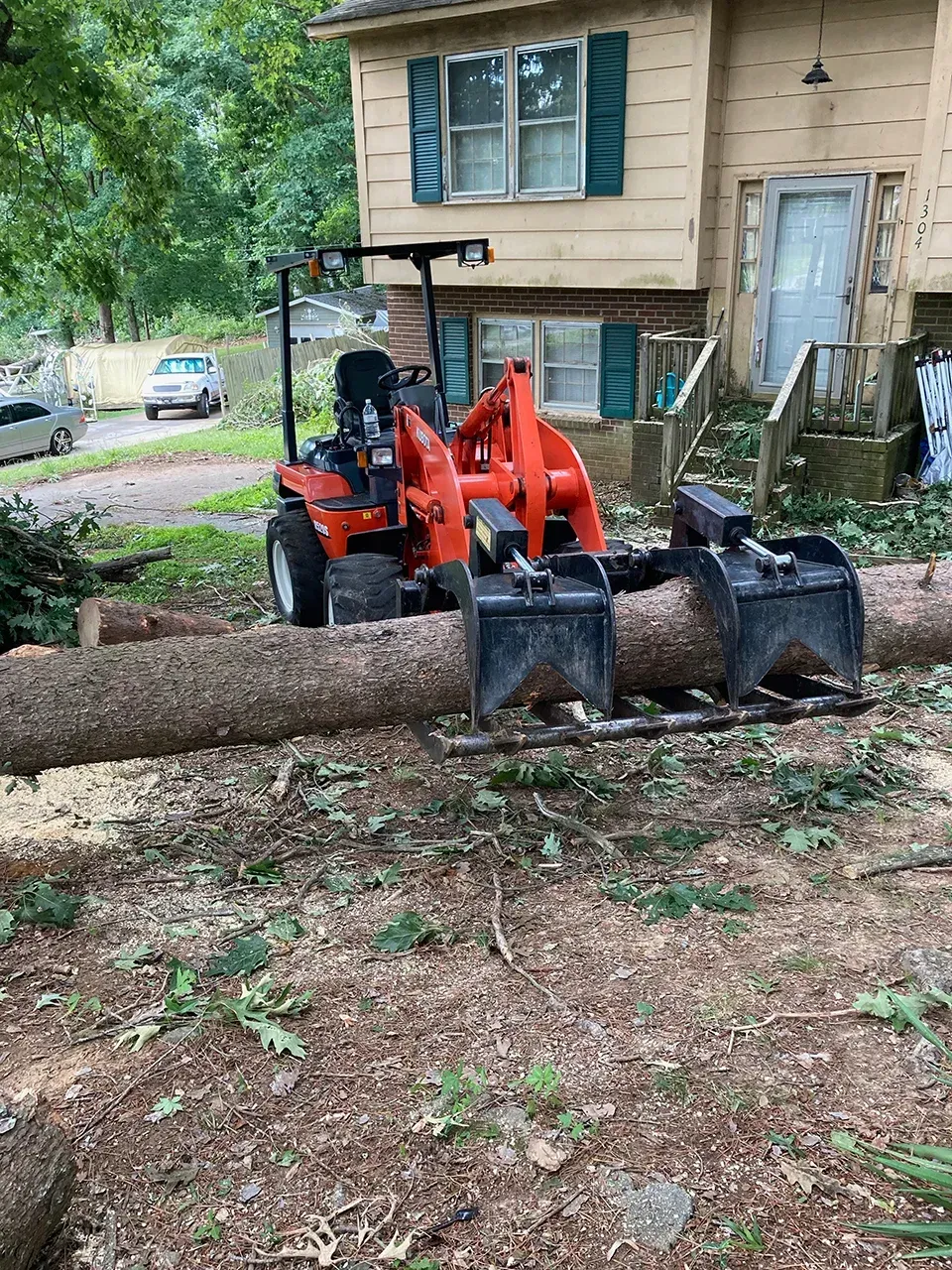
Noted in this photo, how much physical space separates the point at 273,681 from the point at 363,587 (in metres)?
2.17

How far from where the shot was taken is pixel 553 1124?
306 centimetres

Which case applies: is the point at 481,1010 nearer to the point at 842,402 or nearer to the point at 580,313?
the point at 842,402

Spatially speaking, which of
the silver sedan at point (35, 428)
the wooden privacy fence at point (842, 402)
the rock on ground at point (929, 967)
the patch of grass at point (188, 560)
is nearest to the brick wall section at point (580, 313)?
the wooden privacy fence at point (842, 402)

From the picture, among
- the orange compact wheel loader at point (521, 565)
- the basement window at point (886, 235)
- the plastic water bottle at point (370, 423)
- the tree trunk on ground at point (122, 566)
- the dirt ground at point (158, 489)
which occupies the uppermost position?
the basement window at point (886, 235)

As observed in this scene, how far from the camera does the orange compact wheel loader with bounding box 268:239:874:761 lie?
393 cm

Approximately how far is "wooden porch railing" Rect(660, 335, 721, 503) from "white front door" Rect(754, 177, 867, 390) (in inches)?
37.4

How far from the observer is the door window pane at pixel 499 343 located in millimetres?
14193

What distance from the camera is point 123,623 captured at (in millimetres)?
6516

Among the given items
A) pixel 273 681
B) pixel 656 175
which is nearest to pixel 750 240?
pixel 656 175

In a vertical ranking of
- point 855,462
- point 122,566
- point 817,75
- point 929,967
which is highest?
point 817,75

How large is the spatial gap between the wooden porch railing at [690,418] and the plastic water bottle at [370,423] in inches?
181

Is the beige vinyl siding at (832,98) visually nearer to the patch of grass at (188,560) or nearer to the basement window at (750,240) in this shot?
the basement window at (750,240)

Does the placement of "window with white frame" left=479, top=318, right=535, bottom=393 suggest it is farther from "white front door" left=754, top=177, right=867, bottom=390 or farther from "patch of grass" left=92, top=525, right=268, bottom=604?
"patch of grass" left=92, top=525, right=268, bottom=604

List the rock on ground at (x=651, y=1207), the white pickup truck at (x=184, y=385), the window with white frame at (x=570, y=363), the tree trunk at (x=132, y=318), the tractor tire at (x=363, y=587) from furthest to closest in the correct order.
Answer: the tree trunk at (x=132, y=318), the white pickup truck at (x=184, y=385), the window with white frame at (x=570, y=363), the tractor tire at (x=363, y=587), the rock on ground at (x=651, y=1207)
